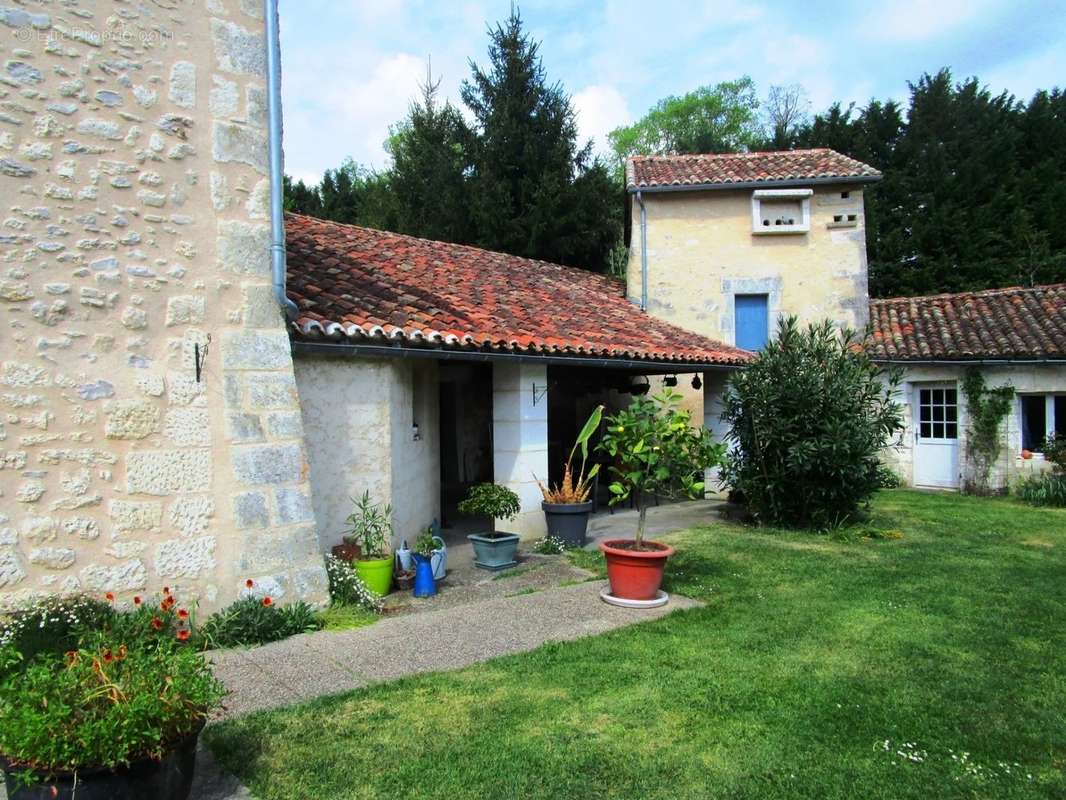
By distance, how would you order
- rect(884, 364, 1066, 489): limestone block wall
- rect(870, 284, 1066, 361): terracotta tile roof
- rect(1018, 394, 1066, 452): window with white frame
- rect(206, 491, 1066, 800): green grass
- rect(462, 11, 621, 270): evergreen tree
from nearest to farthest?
rect(206, 491, 1066, 800): green grass < rect(884, 364, 1066, 489): limestone block wall < rect(1018, 394, 1066, 452): window with white frame < rect(870, 284, 1066, 361): terracotta tile roof < rect(462, 11, 621, 270): evergreen tree

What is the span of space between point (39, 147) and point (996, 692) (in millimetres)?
6835

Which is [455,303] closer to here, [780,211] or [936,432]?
[780,211]

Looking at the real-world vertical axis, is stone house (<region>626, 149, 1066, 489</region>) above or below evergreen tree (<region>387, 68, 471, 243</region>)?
below

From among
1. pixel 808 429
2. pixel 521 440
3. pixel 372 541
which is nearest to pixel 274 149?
pixel 372 541

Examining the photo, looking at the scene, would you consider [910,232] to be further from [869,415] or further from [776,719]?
[776,719]

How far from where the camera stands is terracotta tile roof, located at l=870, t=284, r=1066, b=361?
1323 cm

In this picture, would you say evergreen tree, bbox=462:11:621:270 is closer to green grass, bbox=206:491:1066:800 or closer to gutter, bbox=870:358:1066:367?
gutter, bbox=870:358:1066:367

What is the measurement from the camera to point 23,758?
238cm

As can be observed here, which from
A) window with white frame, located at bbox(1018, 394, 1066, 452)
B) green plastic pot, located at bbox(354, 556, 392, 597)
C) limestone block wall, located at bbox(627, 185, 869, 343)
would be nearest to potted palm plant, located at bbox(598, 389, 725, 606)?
green plastic pot, located at bbox(354, 556, 392, 597)

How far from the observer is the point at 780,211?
14.8 metres

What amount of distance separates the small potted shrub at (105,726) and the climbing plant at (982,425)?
14.5m

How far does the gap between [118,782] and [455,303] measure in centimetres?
710

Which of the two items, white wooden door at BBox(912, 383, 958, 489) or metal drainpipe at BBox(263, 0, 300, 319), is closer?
metal drainpipe at BBox(263, 0, 300, 319)

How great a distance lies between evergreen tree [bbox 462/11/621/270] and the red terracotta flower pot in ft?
47.3
